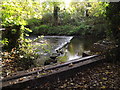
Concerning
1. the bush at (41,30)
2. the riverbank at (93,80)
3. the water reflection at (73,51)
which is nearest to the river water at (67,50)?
the water reflection at (73,51)

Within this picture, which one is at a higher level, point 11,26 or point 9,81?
point 11,26

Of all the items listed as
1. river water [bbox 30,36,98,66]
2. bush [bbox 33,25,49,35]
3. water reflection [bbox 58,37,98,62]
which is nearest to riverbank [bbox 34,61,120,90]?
river water [bbox 30,36,98,66]

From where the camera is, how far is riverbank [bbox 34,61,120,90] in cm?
264

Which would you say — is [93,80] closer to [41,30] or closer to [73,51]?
[73,51]

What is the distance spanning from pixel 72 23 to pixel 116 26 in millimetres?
12561

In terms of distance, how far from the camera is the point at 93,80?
2883 millimetres

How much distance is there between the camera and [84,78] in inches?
119

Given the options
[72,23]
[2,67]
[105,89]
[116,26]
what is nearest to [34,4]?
[2,67]

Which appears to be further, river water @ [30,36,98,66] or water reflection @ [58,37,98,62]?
water reflection @ [58,37,98,62]

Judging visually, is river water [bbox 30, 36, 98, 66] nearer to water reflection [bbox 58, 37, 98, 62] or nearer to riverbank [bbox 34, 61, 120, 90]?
water reflection [bbox 58, 37, 98, 62]

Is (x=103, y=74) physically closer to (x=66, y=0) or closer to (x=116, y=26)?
(x=116, y=26)

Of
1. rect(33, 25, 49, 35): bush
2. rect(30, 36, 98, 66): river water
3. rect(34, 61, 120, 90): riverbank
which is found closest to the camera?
rect(34, 61, 120, 90): riverbank

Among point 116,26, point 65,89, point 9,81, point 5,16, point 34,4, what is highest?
point 34,4

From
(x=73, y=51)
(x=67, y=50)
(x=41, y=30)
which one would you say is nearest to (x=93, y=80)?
(x=73, y=51)
